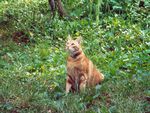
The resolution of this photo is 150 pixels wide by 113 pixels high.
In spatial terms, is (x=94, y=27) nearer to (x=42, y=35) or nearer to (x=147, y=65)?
(x=42, y=35)

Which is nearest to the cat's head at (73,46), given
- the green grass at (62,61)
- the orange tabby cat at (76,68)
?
the orange tabby cat at (76,68)

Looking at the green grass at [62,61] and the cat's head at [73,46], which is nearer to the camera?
the green grass at [62,61]

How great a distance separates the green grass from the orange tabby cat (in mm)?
291

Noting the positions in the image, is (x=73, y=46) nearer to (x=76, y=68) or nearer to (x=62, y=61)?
(x=76, y=68)

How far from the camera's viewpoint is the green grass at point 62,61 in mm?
6820

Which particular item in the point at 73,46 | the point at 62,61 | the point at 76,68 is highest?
the point at 73,46

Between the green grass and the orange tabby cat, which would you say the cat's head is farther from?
the green grass

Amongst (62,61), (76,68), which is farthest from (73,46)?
(62,61)

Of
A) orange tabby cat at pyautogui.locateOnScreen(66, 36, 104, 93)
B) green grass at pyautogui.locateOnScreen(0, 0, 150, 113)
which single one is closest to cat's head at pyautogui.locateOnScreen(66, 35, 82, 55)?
orange tabby cat at pyautogui.locateOnScreen(66, 36, 104, 93)

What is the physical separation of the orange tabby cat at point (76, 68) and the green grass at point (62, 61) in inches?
11.5

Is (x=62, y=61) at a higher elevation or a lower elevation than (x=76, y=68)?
lower

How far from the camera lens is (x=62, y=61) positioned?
33.2 ft

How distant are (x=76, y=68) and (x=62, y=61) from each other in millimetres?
2385

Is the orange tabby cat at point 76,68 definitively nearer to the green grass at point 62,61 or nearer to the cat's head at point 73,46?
the cat's head at point 73,46
